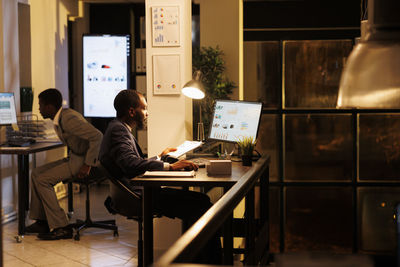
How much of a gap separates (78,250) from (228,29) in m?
2.83

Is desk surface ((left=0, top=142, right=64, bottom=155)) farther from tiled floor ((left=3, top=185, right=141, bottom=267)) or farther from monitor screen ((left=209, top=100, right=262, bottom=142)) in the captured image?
monitor screen ((left=209, top=100, right=262, bottom=142))

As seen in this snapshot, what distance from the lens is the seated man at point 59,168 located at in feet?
20.5

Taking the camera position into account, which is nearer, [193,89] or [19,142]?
[193,89]

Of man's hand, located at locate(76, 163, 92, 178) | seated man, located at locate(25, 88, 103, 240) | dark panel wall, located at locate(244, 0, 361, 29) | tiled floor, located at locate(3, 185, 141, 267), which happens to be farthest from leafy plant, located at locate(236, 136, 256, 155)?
dark panel wall, located at locate(244, 0, 361, 29)

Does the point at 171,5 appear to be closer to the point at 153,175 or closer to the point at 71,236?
the point at 153,175

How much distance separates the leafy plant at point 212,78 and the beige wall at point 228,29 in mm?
118

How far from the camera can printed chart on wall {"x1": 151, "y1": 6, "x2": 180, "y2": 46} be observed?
5.49m

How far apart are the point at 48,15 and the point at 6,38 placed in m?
1.28

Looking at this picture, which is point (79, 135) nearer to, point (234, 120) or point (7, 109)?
point (7, 109)

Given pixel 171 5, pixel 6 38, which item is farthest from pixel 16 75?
pixel 171 5

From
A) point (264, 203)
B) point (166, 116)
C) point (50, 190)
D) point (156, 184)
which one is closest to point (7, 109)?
point (50, 190)

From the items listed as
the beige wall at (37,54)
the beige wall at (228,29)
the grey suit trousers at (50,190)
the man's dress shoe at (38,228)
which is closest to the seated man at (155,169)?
the grey suit trousers at (50,190)

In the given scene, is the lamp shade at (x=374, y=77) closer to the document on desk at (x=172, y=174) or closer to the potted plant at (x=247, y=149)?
the document on desk at (x=172, y=174)

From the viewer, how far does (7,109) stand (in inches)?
267
